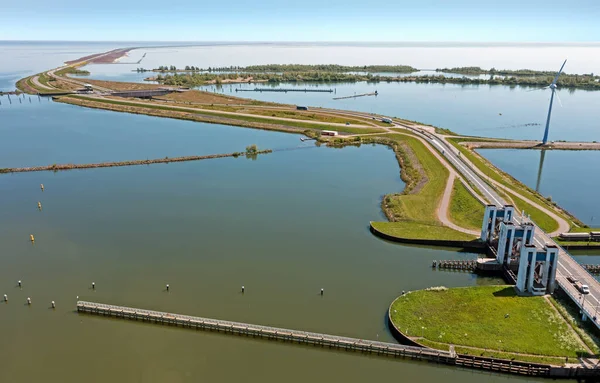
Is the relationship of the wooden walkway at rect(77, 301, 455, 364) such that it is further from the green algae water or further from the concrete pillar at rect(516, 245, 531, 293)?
the concrete pillar at rect(516, 245, 531, 293)

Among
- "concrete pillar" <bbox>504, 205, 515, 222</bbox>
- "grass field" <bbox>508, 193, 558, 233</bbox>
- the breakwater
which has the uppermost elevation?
"concrete pillar" <bbox>504, 205, 515, 222</bbox>

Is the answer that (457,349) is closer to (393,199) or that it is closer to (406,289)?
(406,289)

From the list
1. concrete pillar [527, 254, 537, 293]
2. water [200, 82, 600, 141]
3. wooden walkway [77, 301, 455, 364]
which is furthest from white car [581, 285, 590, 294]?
water [200, 82, 600, 141]

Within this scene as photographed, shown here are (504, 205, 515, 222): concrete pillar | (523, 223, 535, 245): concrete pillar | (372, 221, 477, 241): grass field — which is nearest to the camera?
(523, 223, 535, 245): concrete pillar

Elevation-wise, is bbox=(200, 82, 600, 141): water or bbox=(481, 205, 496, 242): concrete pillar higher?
bbox=(200, 82, 600, 141): water

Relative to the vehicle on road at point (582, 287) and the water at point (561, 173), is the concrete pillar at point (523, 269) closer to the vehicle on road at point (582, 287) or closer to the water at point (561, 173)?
the vehicle on road at point (582, 287)

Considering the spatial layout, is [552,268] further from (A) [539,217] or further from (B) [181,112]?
(B) [181,112]

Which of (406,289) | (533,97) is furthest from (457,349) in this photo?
(533,97)
